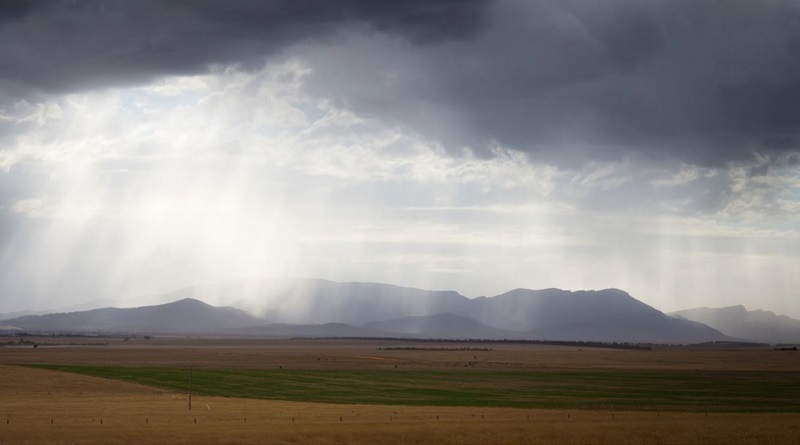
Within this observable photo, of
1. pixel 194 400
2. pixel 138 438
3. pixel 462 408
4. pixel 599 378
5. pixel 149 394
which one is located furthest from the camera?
pixel 599 378

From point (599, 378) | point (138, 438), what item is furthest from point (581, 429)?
point (599, 378)

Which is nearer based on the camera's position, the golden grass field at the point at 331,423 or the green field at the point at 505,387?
the golden grass field at the point at 331,423

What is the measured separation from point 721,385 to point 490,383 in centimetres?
2455

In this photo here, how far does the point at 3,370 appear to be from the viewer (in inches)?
3708

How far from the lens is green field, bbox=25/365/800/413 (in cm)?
7225

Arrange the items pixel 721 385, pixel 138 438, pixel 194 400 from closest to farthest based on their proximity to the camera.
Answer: pixel 138 438, pixel 194 400, pixel 721 385

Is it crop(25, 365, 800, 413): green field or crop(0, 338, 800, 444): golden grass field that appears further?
crop(25, 365, 800, 413): green field

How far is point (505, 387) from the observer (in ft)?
289

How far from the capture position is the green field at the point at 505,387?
72.2 meters

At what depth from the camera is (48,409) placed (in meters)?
60.6

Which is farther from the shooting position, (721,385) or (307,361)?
(307,361)

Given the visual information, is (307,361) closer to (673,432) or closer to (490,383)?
(490,383)

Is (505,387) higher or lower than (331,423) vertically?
higher

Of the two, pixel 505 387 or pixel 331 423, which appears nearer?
pixel 331 423
